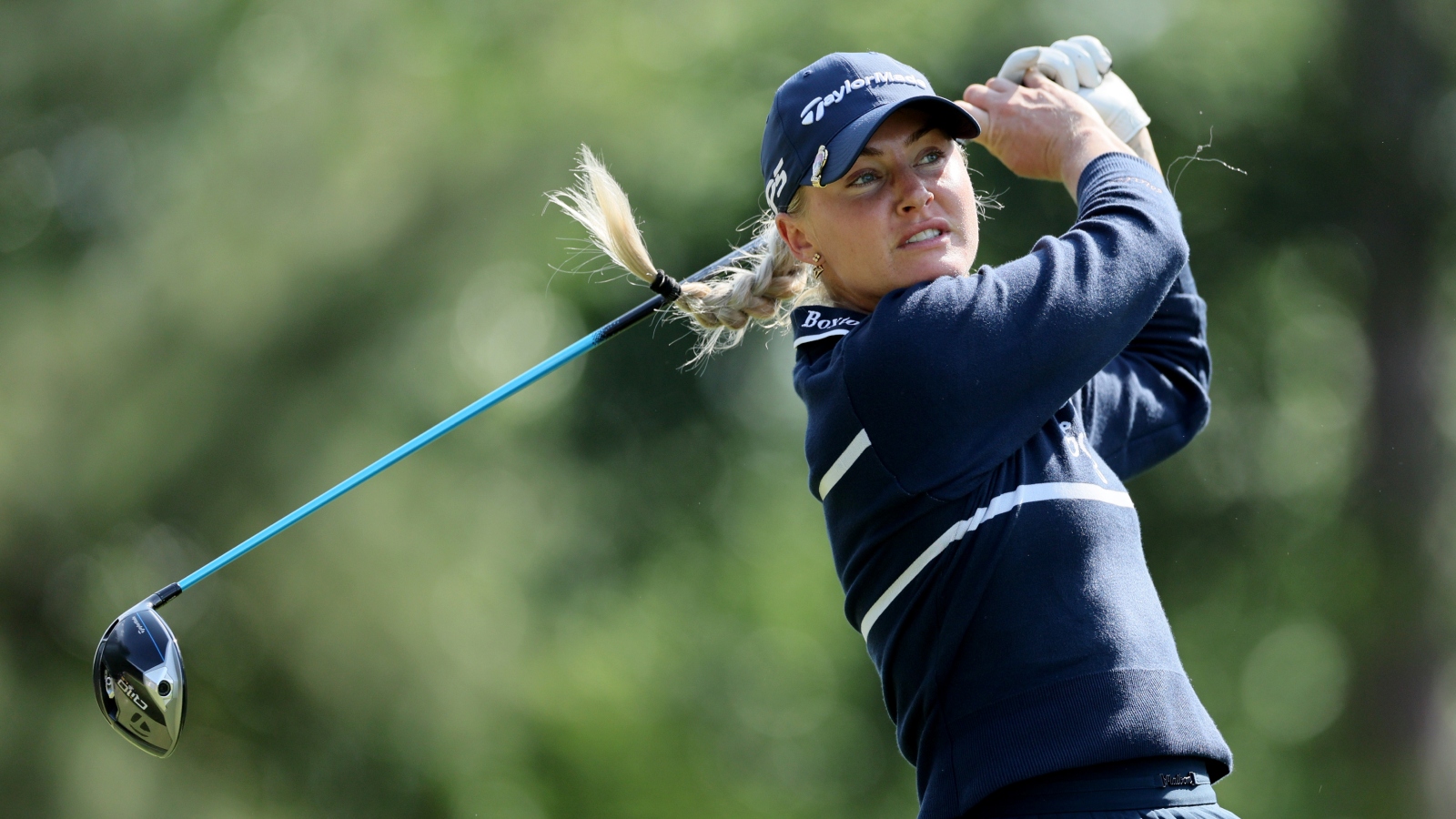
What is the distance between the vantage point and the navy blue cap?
221cm

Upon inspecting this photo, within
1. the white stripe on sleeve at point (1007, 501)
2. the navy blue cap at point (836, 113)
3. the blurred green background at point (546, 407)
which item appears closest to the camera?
the white stripe on sleeve at point (1007, 501)

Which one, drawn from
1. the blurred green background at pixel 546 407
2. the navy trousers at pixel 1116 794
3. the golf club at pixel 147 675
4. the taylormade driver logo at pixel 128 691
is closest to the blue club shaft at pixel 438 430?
the golf club at pixel 147 675

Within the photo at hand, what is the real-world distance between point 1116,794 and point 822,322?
82cm

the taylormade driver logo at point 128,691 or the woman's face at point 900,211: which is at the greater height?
the woman's face at point 900,211

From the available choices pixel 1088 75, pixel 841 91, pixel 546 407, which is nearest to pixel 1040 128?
pixel 1088 75

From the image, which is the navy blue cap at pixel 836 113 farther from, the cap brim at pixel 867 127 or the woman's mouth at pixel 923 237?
the woman's mouth at pixel 923 237

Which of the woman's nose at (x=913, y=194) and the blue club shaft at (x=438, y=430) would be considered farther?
the blue club shaft at (x=438, y=430)

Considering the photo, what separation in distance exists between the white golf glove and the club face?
1.91 m

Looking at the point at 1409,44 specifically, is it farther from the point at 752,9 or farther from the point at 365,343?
the point at 365,343

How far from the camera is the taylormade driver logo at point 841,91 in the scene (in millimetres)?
2271

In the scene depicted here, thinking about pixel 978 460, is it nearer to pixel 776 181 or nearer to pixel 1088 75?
pixel 776 181

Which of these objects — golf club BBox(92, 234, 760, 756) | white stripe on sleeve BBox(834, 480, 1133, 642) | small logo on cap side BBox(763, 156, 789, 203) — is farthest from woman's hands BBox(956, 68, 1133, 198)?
golf club BBox(92, 234, 760, 756)

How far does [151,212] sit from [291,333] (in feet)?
3.46

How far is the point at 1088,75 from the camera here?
9.02ft
